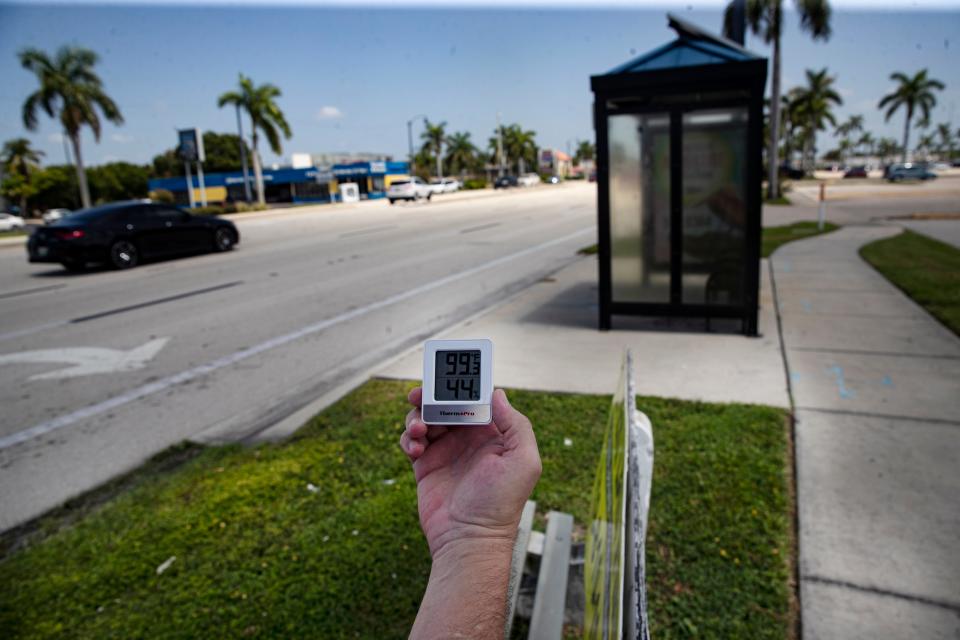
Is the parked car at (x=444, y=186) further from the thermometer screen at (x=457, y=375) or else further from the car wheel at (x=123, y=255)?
the thermometer screen at (x=457, y=375)

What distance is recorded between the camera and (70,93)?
40.4 m

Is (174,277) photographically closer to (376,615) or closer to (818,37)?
(376,615)

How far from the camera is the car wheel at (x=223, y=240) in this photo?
53.7ft

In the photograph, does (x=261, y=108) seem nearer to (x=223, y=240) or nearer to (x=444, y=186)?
(x=444, y=186)

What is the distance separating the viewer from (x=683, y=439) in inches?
155

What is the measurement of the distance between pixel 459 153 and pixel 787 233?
89.8 m

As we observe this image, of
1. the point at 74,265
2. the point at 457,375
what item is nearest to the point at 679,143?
the point at 457,375

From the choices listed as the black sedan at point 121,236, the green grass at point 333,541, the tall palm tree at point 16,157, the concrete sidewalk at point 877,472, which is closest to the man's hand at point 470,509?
the green grass at point 333,541

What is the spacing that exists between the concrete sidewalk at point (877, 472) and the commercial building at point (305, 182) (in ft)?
181

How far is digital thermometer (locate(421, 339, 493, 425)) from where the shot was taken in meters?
1.27

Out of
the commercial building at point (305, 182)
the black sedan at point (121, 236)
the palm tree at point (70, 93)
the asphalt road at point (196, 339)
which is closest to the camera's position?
the asphalt road at point (196, 339)

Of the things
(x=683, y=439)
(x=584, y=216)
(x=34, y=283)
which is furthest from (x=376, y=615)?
(x=584, y=216)

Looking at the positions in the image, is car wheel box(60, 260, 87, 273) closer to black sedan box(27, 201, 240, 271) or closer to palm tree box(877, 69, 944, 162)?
black sedan box(27, 201, 240, 271)

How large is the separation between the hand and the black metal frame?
206 inches
